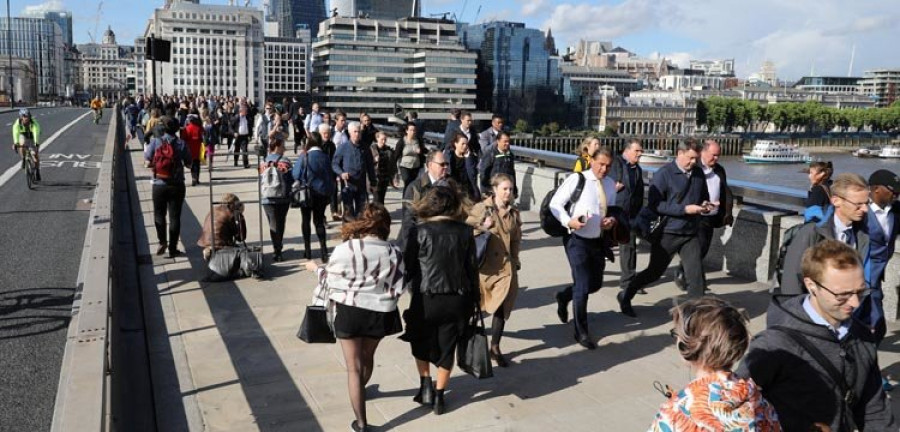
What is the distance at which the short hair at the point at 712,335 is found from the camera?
262cm

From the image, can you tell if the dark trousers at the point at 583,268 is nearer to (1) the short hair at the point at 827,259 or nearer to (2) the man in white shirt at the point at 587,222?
(2) the man in white shirt at the point at 587,222

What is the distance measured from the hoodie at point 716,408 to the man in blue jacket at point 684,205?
4.74 metres

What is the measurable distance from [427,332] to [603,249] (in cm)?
230

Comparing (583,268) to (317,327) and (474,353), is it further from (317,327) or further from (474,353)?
(317,327)

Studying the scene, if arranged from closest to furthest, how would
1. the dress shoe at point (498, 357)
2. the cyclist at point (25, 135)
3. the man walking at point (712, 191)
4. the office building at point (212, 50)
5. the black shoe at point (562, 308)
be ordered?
the dress shoe at point (498, 357) → the black shoe at point (562, 308) → the man walking at point (712, 191) → the cyclist at point (25, 135) → the office building at point (212, 50)

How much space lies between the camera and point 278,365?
21.0 ft

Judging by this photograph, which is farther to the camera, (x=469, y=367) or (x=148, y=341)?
(x=148, y=341)

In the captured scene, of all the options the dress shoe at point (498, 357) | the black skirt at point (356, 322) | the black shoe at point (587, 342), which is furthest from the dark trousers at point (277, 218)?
the black skirt at point (356, 322)

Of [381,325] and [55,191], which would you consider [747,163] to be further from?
[381,325]

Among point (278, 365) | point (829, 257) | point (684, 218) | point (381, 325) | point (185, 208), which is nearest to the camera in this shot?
point (829, 257)

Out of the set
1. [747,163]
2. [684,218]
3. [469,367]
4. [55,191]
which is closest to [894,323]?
[684,218]

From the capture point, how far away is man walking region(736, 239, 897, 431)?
2.91 meters

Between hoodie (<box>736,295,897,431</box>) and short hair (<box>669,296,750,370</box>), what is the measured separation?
13.2 inches

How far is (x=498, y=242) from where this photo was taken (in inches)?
237
